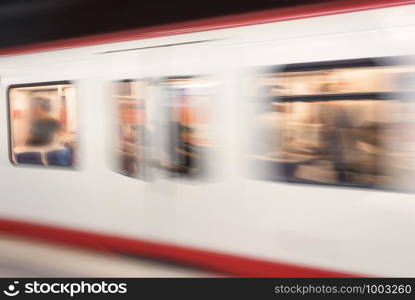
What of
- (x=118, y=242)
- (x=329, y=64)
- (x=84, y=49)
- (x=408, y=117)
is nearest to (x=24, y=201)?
(x=118, y=242)

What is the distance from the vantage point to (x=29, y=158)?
5.55 metres

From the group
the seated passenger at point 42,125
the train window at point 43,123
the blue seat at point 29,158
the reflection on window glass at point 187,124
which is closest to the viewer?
the reflection on window glass at point 187,124

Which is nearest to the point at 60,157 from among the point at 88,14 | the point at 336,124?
the point at 336,124

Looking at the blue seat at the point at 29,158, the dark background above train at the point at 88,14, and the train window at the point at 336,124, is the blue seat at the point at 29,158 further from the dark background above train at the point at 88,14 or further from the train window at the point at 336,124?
the dark background above train at the point at 88,14

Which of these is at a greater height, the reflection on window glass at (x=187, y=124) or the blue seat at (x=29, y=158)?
the reflection on window glass at (x=187, y=124)

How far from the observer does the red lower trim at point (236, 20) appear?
375cm

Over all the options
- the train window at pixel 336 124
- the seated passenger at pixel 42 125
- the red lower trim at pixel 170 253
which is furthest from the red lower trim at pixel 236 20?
the red lower trim at pixel 170 253

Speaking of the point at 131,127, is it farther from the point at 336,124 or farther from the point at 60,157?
the point at 336,124

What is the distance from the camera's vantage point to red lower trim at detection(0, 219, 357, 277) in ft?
13.4

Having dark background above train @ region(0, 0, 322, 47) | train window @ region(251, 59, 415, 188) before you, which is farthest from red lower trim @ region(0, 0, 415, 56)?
dark background above train @ region(0, 0, 322, 47)

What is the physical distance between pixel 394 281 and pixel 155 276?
203 centimetres

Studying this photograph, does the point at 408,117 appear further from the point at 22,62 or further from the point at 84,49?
the point at 22,62

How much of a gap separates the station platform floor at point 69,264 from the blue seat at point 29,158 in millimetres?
→ 796

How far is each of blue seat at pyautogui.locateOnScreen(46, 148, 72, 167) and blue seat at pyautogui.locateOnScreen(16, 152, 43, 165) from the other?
134 mm
